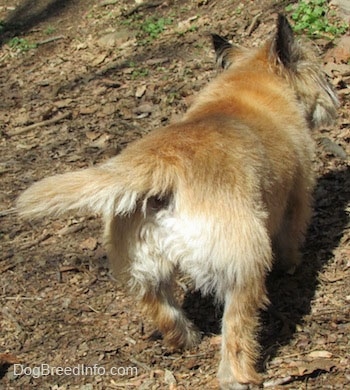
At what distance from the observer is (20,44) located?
8.54 meters

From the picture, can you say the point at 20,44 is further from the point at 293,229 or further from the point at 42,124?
the point at 293,229

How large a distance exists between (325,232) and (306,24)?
2.79 metres

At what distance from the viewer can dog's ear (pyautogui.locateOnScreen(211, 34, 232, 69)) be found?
5227 millimetres

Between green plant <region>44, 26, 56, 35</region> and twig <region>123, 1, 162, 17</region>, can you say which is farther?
green plant <region>44, 26, 56, 35</region>

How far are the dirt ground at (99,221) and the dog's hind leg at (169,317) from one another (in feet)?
0.38

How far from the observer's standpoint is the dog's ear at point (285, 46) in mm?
4668

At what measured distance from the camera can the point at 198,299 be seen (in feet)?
15.5

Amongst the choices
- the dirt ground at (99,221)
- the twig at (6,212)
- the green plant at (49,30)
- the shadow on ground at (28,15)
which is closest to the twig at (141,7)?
the dirt ground at (99,221)

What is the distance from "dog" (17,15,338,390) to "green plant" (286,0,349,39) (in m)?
3.00

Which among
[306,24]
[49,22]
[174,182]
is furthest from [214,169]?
[49,22]

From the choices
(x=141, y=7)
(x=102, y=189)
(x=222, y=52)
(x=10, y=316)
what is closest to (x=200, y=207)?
(x=102, y=189)

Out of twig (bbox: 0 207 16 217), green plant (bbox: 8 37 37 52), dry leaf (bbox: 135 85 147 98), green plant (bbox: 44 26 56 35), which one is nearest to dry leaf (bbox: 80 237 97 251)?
twig (bbox: 0 207 16 217)

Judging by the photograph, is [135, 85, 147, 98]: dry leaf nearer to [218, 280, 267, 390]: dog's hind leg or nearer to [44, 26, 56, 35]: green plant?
[44, 26, 56, 35]: green plant

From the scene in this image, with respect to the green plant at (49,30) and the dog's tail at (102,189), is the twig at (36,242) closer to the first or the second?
the dog's tail at (102,189)
